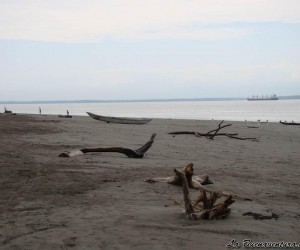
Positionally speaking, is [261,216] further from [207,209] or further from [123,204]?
[123,204]

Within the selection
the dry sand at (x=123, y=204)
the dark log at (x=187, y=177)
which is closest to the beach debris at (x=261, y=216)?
the dry sand at (x=123, y=204)

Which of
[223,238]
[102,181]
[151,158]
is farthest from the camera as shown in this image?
[151,158]

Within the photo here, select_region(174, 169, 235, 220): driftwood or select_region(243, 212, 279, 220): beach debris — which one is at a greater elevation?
select_region(174, 169, 235, 220): driftwood

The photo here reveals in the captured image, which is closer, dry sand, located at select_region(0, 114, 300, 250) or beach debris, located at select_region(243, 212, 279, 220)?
dry sand, located at select_region(0, 114, 300, 250)

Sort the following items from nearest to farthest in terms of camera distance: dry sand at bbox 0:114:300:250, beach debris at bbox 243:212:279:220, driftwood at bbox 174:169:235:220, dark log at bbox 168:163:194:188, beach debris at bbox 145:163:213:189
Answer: dry sand at bbox 0:114:300:250
driftwood at bbox 174:169:235:220
beach debris at bbox 243:212:279:220
dark log at bbox 168:163:194:188
beach debris at bbox 145:163:213:189

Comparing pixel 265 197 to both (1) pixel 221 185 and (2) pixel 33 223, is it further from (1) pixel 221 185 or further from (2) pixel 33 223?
(2) pixel 33 223

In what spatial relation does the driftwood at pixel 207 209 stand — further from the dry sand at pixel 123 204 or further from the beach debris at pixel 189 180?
the beach debris at pixel 189 180

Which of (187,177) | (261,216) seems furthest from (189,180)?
(261,216)

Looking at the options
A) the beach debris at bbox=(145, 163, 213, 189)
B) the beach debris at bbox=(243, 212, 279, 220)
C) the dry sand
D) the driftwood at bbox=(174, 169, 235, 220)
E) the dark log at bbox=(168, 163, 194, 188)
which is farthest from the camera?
the beach debris at bbox=(145, 163, 213, 189)

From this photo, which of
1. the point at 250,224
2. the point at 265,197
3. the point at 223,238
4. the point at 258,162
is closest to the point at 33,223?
the point at 223,238

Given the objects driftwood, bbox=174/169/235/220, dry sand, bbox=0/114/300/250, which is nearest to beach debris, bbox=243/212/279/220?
dry sand, bbox=0/114/300/250

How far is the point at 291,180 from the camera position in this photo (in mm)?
7410

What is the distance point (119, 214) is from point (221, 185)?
259 cm

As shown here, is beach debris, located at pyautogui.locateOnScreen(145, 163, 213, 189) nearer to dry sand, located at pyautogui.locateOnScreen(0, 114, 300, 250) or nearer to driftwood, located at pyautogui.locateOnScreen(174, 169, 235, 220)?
dry sand, located at pyautogui.locateOnScreen(0, 114, 300, 250)
